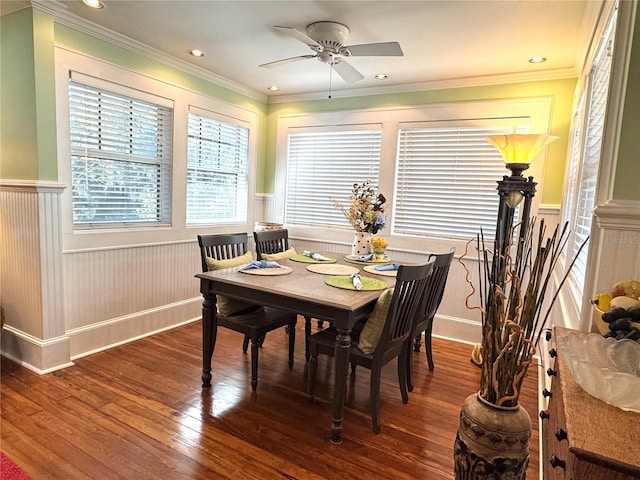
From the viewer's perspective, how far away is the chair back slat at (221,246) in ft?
9.43

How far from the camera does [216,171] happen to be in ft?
14.0

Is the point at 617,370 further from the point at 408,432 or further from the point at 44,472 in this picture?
the point at 44,472

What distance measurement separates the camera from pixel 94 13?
2.72 m

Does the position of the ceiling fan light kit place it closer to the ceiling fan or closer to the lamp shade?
the ceiling fan

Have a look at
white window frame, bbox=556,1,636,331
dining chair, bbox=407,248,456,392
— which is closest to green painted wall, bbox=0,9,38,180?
dining chair, bbox=407,248,456,392

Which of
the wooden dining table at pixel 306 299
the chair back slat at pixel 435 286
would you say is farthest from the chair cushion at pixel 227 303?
the chair back slat at pixel 435 286

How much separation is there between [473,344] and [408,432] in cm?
180

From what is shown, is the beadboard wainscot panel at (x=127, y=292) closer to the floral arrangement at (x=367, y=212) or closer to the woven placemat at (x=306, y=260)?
the woven placemat at (x=306, y=260)

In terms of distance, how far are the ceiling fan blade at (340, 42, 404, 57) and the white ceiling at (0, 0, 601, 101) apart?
0.20 m

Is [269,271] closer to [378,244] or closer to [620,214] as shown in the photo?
[378,244]

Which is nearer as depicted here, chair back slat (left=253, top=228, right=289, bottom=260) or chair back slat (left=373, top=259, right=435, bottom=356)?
chair back slat (left=373, top=259, right=435, bottom=356)

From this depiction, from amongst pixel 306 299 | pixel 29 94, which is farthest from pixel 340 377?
pixel 29 94

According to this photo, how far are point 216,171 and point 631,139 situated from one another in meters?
3.68

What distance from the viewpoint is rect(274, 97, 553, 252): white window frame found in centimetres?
348
